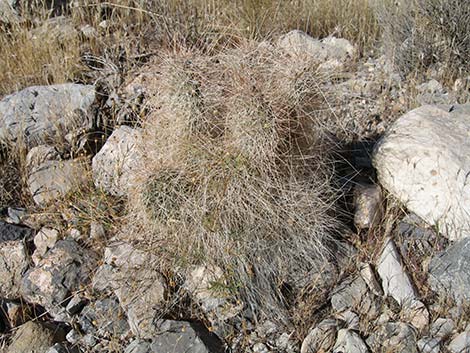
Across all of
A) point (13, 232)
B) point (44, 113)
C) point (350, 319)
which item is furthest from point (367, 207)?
point (44, 113)

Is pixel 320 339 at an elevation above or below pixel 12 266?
above

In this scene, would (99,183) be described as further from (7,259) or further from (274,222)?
(274,222)

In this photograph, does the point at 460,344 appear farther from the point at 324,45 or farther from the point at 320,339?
the point at 324,45

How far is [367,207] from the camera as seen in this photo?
11.9ft

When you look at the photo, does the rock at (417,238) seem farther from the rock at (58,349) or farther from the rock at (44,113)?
the rock at (44,113)

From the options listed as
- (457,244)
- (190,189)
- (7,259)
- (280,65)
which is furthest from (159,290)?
(457,244)

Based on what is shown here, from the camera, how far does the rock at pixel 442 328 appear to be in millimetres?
3051

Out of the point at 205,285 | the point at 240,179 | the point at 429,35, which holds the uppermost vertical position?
the point at 429,35

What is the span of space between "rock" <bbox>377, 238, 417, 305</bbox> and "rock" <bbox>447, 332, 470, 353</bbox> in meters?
0.30

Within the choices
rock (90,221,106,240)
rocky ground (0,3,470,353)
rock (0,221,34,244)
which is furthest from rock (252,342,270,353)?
rock (0,221,34,244)

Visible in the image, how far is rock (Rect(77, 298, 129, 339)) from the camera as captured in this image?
10.7 ft

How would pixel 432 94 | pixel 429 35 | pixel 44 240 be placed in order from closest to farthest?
1. pixel 44 240
2. pixel 432 94
3. pixel 429 35

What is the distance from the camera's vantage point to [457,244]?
10.8ft

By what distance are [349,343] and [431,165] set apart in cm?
118
